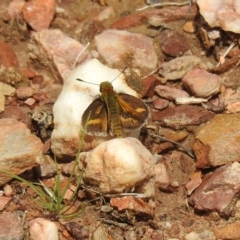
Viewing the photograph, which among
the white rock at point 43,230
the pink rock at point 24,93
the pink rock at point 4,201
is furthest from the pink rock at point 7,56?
the white rock at point 43,230

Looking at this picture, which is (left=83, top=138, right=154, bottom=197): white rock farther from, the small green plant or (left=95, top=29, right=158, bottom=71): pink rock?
(left=95, top=29, right=158, bottom=71): pink rock

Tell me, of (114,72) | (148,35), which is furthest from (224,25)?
(114,72)

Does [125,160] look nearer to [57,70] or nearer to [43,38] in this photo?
[57,70]

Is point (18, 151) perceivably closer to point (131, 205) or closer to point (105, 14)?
point (131, 205)

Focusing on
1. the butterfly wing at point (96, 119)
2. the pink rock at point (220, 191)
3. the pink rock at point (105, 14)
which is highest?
the pink rock at point (105, 14)

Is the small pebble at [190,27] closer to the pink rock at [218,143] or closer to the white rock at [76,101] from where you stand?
the white rock at [76,101]

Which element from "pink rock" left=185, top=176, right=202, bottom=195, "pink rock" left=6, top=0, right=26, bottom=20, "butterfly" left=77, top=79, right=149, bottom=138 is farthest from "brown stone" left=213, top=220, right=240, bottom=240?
"pink rock" left=6, top=0, right=26, bottom=20

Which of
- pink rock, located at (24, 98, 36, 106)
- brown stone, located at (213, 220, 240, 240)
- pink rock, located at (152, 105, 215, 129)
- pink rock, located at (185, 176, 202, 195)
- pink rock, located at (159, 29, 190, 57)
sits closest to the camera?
brown stone, located at (213, 220, 240, 240)
